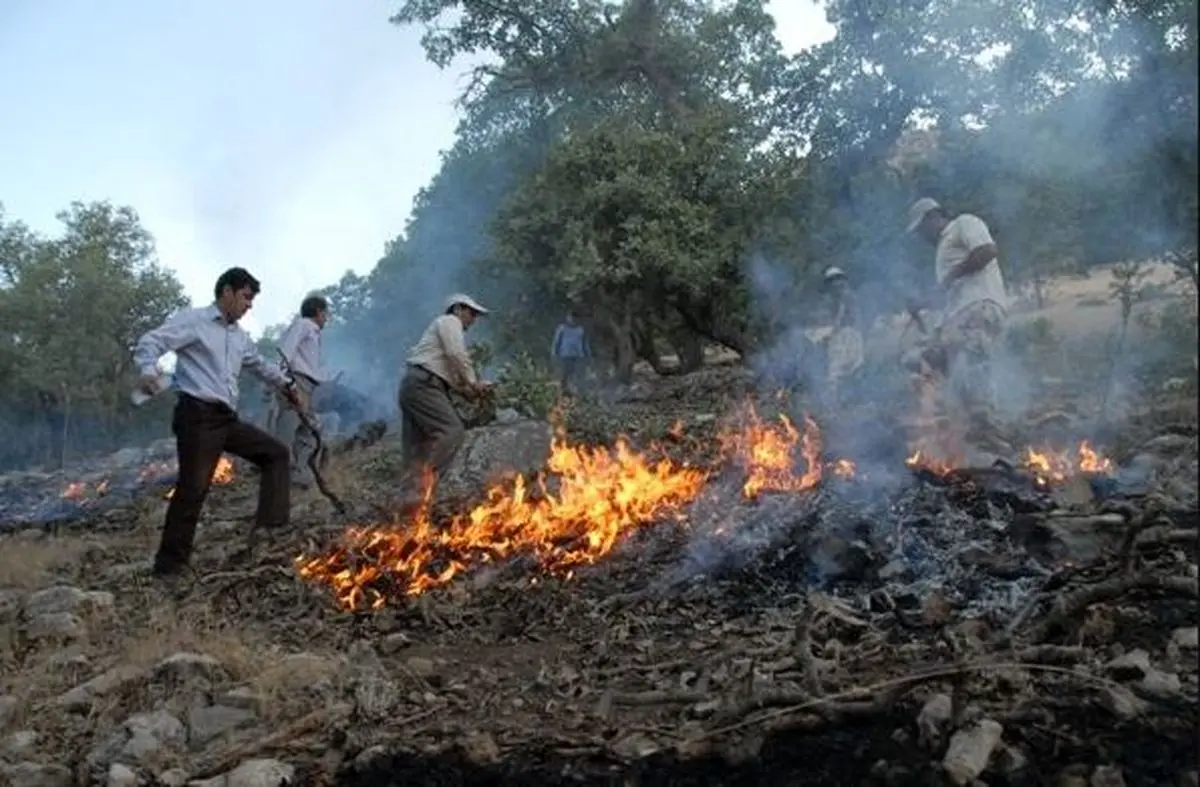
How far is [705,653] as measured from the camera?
4.57 m

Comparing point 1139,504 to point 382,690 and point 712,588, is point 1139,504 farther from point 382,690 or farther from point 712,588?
point 382,690

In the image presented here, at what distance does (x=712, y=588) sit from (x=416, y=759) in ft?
6.81

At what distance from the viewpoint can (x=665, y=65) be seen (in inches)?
843

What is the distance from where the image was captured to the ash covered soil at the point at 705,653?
3.17 metres

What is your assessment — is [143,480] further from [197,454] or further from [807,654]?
[807,654]

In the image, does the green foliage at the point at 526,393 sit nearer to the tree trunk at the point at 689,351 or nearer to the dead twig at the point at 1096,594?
the tree trunk at the point at 689,351

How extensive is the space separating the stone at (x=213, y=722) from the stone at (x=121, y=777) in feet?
0.96

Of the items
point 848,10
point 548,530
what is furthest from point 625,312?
point 548,530

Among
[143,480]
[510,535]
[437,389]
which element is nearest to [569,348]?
[143,480]

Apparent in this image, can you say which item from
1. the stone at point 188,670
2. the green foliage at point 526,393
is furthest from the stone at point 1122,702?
the green foliage at point 526,393

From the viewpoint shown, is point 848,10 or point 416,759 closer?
point 416,759

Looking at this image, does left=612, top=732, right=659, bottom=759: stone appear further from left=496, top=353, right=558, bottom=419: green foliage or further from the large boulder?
left=496, top=353, right=558, bottom=419: green foliage

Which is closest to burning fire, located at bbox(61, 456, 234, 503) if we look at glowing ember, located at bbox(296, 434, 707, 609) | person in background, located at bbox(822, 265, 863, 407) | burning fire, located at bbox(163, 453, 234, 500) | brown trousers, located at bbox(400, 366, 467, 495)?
burning fire, located at bbox(163, 453, 234, 500)

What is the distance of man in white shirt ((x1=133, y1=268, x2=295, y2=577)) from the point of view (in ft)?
21.6
